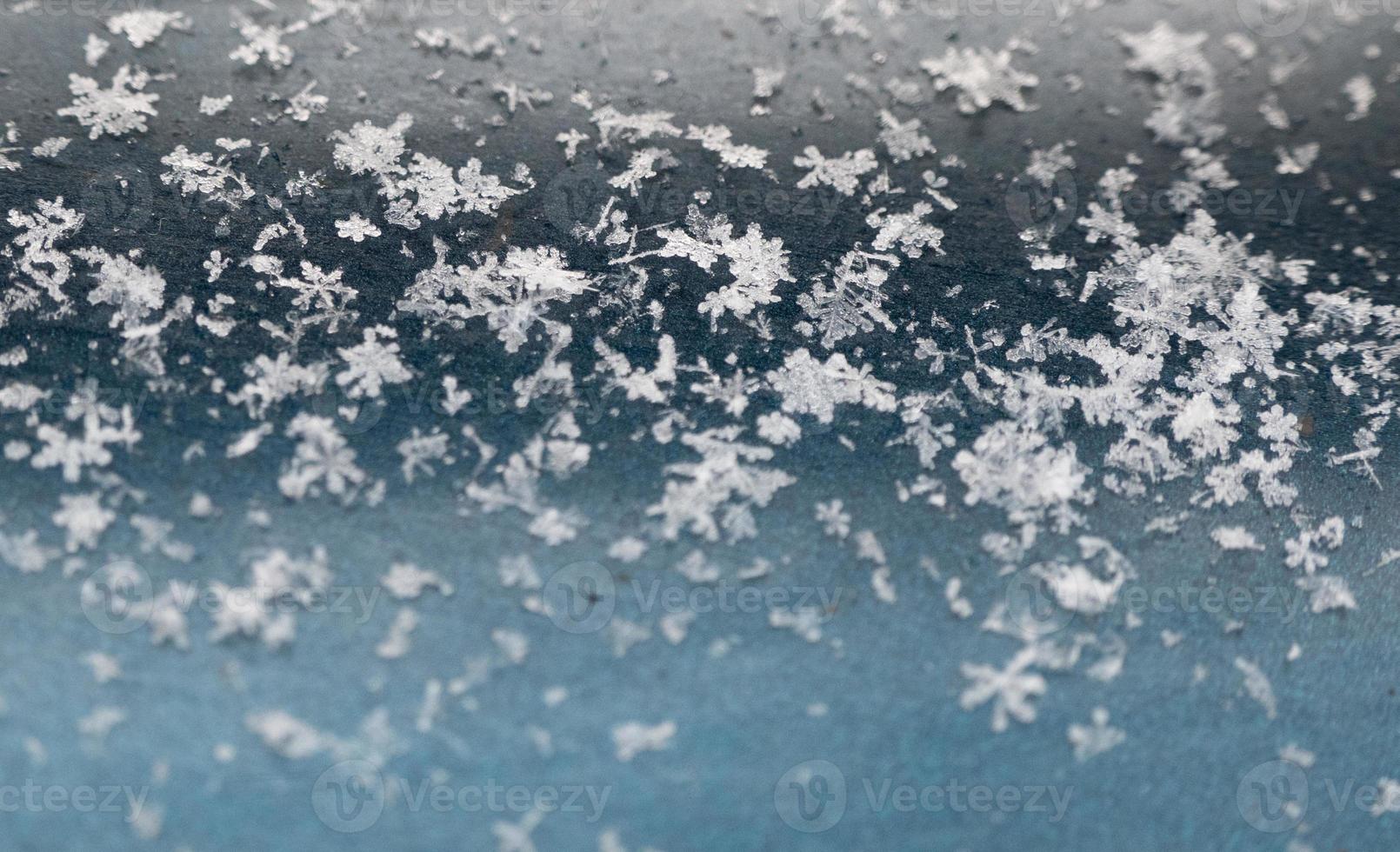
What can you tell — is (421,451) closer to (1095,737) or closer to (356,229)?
(356,229)

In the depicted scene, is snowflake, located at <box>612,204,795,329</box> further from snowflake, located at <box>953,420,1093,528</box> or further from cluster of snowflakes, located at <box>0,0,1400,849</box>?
snowflake, located at <box>953,420,1093,528</box>

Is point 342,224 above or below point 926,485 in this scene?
above

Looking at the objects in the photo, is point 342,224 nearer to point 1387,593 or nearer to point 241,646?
point 241,646

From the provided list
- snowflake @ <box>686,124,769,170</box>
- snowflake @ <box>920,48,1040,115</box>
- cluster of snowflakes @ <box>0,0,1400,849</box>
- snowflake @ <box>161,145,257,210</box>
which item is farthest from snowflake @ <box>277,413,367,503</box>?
snowflake @ <box>920,48,1040,115</box>

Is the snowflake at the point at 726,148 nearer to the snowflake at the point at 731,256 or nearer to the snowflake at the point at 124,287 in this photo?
the snowflake at the point at 731,256

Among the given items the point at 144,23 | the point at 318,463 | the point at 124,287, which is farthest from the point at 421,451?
the point at 144,23

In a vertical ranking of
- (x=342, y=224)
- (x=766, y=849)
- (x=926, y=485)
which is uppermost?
(x=342, y=224)

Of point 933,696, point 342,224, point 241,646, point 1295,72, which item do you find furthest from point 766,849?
point 1295,72

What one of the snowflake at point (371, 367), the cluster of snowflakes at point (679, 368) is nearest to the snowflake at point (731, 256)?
the cluster of snowflakes at point (679, 368)
